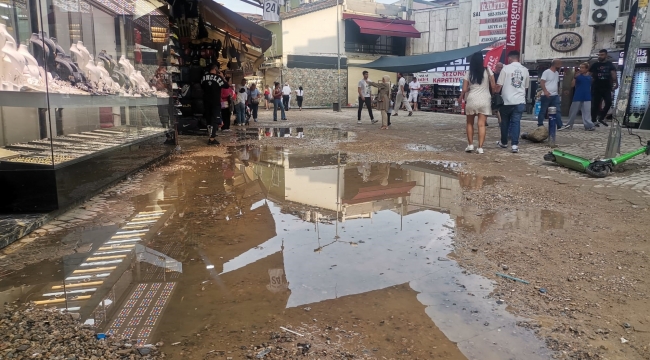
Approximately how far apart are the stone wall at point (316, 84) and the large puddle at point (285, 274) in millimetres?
27427

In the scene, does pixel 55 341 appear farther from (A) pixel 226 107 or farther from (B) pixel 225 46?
(B) pixel 225 46

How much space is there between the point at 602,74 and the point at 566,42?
9.68 meters

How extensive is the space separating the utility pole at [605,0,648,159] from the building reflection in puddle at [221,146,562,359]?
2213mm

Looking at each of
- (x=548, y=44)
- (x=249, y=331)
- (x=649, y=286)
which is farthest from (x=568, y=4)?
(x=249, y=331)

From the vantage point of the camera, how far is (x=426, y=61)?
21391 millimetres

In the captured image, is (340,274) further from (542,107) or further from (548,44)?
(548,44)

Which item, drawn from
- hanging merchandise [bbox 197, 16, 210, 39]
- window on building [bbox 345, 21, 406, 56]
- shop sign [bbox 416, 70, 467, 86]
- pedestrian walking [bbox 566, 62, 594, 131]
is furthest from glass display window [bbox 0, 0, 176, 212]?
window on building [bbox 345, 21, 406, 56]

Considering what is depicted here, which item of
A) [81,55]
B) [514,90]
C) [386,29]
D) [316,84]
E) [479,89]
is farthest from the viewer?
[316,84]

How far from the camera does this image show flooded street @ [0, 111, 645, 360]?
2328 mm

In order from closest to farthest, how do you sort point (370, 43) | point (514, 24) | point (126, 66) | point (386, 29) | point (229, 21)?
point (126, 66), point (229, 21), point (514, 24), point (386, 29), point (370, 43)

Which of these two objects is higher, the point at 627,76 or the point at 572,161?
the point at 627,76

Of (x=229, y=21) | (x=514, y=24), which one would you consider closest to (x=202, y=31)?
→ (x=229, y=21)

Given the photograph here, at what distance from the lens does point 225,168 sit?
7.11 m

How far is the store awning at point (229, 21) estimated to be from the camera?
1119cm
